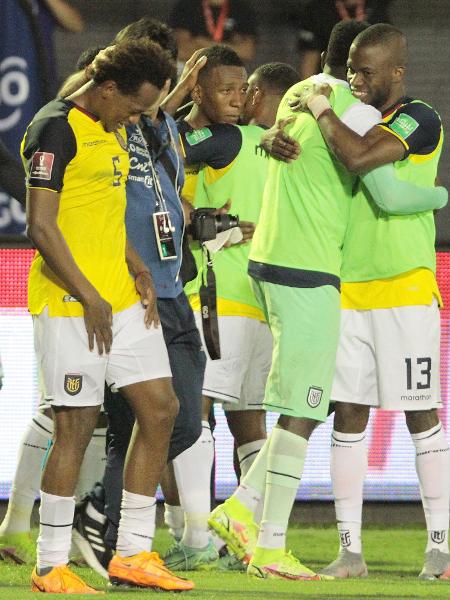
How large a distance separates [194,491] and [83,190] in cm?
132

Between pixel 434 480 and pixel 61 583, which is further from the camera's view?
pixel 434 480

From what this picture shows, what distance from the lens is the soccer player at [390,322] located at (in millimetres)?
5699

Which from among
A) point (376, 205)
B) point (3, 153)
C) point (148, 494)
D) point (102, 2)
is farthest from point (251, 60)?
point (148, 494)

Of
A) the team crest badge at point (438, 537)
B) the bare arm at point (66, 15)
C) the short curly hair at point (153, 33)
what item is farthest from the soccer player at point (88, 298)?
the bare arm at point (66, 15)

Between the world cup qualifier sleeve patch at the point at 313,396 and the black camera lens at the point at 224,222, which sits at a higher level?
the black camera lens at the point at 224,222

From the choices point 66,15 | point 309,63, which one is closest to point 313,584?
point 309,63

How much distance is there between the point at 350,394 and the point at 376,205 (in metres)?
0.67

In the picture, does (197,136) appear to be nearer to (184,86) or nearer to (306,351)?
(184,86)

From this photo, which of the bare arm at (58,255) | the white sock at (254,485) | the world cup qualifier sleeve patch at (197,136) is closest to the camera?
the bare arm at (58,255)

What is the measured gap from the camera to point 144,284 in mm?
5043

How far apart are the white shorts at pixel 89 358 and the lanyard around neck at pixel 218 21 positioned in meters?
2.63

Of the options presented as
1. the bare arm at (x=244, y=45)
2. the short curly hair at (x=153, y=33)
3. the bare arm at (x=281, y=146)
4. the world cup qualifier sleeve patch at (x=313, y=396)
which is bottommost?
the world cup qualifier sleeve patch at (x=313, y=396)

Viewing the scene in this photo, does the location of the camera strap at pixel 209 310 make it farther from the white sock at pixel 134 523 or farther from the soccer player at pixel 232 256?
the white sock at pixel 134 523

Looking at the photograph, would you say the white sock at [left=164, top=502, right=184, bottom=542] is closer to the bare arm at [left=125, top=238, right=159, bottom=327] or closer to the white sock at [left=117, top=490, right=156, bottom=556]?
the white sock at [left=117, top=490, right=156, bottom=556]
